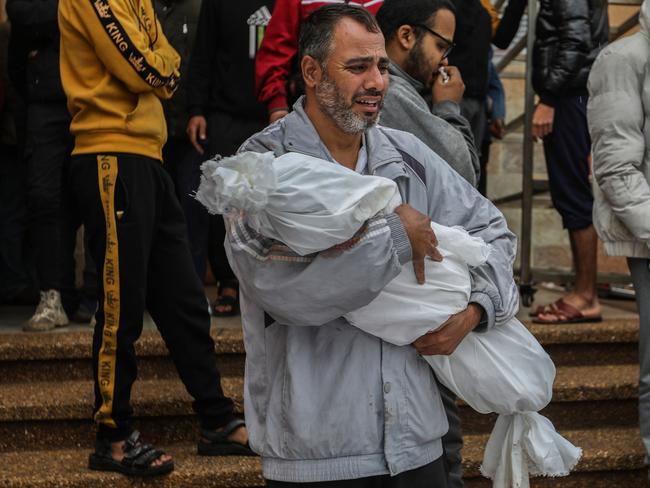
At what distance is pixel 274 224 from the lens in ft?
5.72

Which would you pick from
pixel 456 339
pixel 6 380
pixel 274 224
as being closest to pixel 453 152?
pixel 456 339

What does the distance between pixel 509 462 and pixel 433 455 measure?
24cm

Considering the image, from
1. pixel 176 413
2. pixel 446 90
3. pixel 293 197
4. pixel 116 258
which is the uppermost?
pixel 446 90

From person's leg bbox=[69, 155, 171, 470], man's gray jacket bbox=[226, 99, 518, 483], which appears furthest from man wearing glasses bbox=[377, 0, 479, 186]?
person's leg bbox=[69, 155, 171, 470]

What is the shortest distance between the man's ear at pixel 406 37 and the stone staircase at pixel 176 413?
1.59 meters

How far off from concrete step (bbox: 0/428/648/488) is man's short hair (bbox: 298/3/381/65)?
5.68 feet

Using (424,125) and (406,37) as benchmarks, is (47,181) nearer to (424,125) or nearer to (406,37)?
(406,37)

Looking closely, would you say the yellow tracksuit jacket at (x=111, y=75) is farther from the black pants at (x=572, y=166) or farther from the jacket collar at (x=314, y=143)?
the black pants at (x=572, y=166)

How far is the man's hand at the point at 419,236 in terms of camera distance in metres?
1.84

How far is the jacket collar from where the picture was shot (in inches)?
79.2

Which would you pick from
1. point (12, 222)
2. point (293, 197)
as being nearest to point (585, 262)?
point (293, 197)

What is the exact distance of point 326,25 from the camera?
2086 millimetres

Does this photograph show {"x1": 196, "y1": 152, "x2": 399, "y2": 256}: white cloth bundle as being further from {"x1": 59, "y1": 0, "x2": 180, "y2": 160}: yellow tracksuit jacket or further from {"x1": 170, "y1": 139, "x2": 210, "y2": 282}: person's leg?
{"x1": 170, "y1": 139, "x2": 210, "y2": 282}: person's leg

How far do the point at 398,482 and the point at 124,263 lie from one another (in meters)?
1.44
